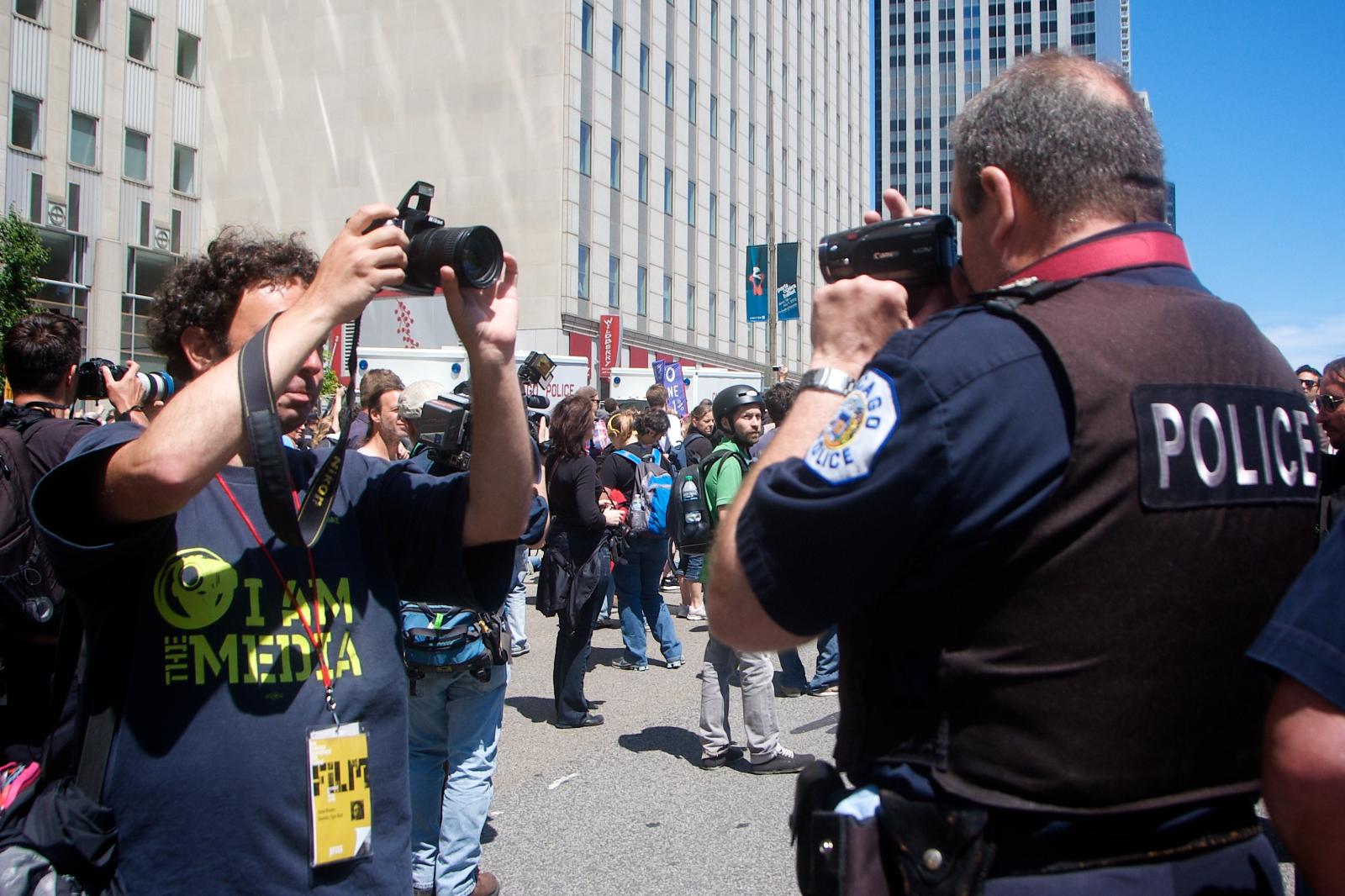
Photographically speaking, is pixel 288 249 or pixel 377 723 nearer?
pixel 377 723

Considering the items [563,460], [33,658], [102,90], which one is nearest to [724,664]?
[563,460]

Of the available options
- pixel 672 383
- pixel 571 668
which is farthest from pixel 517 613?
pixel 672 383

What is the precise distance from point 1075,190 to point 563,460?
19.6 ft

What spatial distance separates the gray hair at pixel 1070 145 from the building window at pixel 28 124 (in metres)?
30.7

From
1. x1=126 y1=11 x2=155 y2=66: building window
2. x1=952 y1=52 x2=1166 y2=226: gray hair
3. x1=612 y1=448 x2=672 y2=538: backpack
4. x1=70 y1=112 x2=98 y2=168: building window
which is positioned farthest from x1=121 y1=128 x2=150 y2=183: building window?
x1=952 y1=52 x2=1166 y2=226: gray hair

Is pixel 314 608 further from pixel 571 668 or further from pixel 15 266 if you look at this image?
pixel 15 266

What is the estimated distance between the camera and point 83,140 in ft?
91.8

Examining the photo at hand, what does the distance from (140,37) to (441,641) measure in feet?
104

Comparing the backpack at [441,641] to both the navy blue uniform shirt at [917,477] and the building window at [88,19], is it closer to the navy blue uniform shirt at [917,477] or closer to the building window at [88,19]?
the navy blue uniform shirt at [917,477]

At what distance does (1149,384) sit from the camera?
144 cm

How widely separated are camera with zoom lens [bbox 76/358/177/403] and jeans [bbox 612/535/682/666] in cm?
433

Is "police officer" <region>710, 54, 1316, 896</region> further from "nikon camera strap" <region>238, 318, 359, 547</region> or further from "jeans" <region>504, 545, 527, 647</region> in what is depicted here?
"jeans" <region>504, 545, 527, 647</region>

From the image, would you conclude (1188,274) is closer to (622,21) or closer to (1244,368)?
(1244,368)

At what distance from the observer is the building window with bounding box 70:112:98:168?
27625mm
